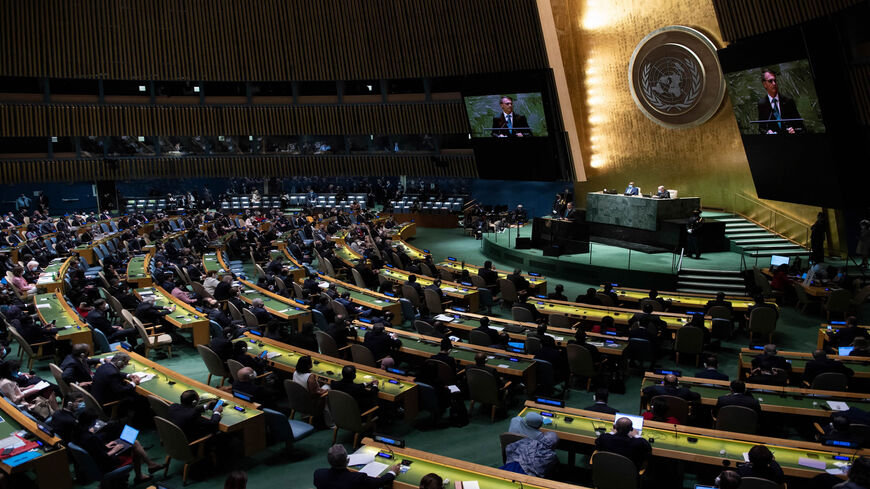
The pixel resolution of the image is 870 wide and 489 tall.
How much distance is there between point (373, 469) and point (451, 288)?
8415 millimetres

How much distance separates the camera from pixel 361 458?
598 centimetres

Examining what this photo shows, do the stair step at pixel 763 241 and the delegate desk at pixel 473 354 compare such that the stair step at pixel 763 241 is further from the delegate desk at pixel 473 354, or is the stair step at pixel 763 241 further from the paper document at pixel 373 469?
the paper document at pixel 373 469

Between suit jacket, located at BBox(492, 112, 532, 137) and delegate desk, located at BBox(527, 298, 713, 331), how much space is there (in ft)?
43.1

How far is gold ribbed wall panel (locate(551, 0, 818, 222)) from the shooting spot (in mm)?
19797

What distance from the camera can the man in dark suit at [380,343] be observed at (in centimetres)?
948

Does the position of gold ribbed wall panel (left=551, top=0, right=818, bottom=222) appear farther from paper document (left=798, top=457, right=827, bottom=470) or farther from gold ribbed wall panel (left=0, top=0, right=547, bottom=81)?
paper document (left=798, top=457, right=827, bottom=470)

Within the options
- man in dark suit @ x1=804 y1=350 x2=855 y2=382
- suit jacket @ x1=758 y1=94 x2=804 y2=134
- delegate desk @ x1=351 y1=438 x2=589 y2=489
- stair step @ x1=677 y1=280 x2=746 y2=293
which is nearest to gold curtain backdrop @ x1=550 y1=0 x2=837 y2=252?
suit jacket @ x1=758 y1=94 x2=804 y2=134

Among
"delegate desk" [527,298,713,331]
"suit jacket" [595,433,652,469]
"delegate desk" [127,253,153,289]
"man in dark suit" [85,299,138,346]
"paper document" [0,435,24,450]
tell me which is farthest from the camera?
"delegate desk" [127,253,153,289]

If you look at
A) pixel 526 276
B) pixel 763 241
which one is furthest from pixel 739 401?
pixel 763 241

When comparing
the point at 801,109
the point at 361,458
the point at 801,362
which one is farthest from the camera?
the point at 801,109

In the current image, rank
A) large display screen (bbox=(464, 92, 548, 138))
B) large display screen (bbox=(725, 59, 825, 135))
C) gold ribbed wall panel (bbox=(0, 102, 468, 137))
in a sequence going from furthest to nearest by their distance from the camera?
gold ribbed wall panel (bbox=(0, 102, 468, 137))
large display screen (bbox=(464, 92, 548, 138))
large display screen (bbox=(725, 59, 825, 135))

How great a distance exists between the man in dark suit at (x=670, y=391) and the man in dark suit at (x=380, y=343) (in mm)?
3658

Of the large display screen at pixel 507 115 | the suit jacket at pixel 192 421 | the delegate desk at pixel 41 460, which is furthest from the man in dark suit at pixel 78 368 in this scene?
the large display screen at pixel 507 115

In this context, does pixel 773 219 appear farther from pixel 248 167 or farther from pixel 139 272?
pixel 248 167
